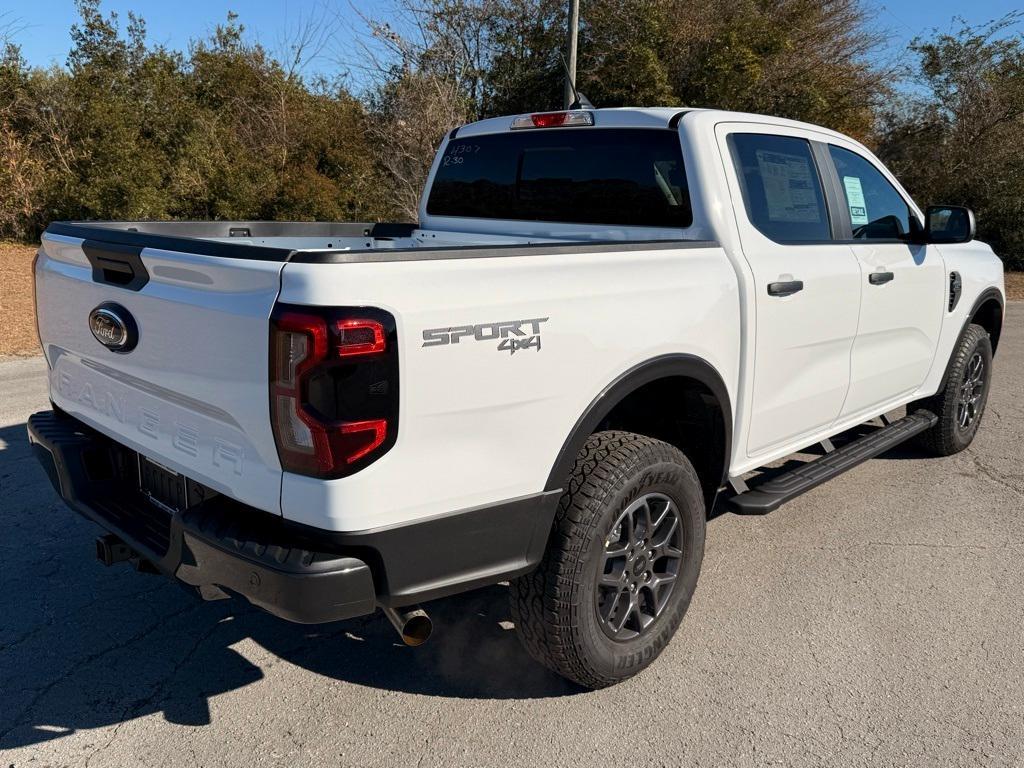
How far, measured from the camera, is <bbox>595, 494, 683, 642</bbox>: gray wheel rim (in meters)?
2.77

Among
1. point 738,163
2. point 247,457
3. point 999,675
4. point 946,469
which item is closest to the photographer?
point 247,457

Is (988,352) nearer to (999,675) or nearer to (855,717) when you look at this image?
(999,675)

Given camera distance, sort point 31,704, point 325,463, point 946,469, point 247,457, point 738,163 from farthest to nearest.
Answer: point 946,469
point 738,163
point 31,704
point 247,457
point 325,463

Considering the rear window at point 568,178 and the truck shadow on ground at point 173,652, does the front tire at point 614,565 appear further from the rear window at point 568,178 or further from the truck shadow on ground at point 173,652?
the rear window at point 568,178

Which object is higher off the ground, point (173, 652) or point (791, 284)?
point (791, 284)

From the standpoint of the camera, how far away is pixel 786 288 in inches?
130

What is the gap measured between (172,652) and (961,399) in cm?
474

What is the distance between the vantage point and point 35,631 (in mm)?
3098

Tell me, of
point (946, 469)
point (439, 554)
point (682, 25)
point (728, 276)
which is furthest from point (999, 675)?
point (682, 25)

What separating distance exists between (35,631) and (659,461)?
Answer: 7.82 ft

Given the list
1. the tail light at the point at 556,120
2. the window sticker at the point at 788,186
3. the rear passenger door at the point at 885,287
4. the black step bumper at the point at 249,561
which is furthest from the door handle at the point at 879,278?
the black step bumper at the point at 249,561

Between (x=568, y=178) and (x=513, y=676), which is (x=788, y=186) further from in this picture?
(x=513, y=676)

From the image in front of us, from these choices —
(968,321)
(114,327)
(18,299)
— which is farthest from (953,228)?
(18,299)

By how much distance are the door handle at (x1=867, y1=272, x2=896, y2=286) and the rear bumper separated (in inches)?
88.7
